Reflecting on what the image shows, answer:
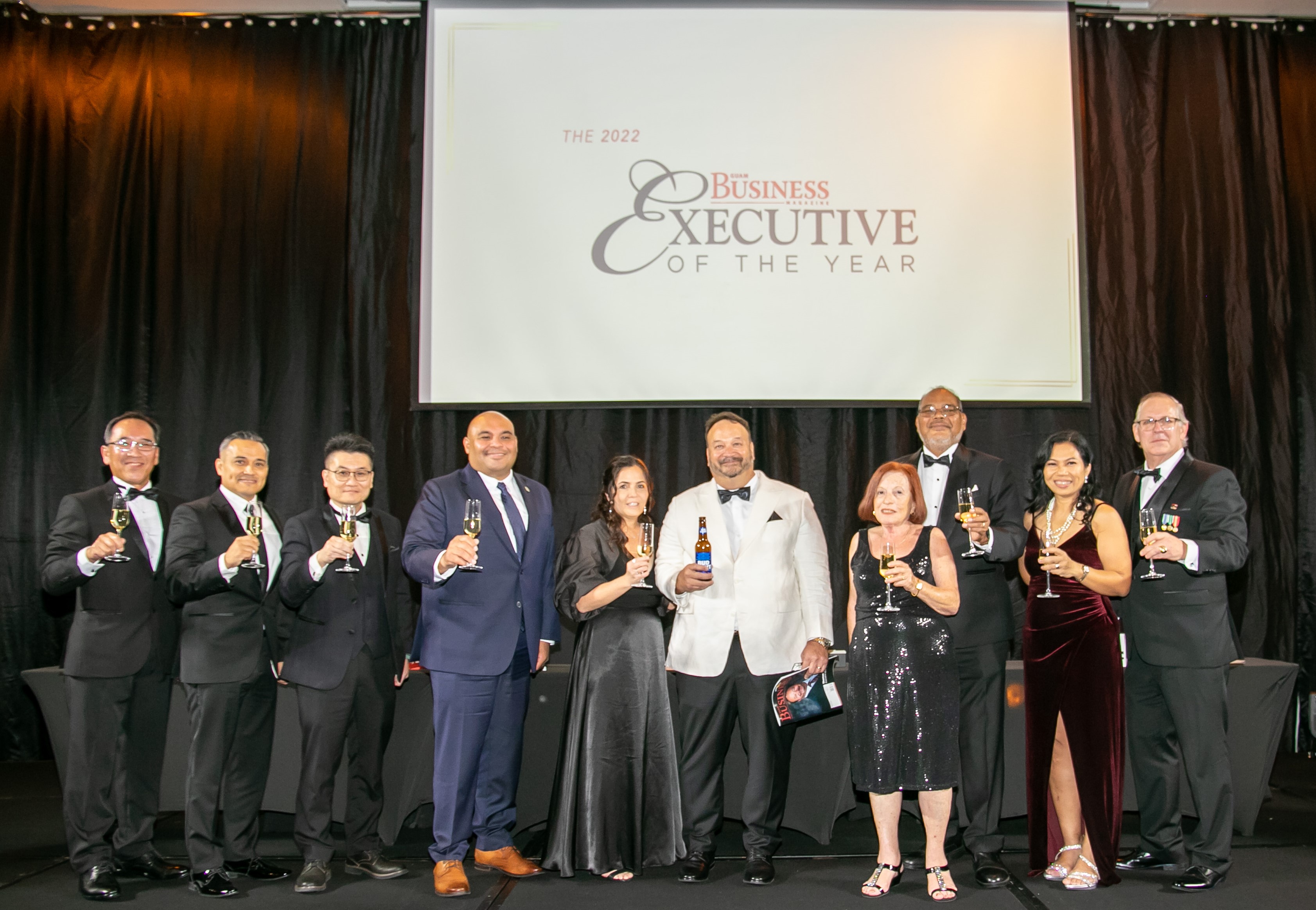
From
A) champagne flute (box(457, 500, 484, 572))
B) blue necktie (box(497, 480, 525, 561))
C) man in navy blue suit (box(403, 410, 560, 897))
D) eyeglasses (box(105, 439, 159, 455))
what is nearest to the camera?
champagne flute (box(457, 500, 484, 572))

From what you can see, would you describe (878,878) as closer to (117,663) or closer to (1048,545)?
(1048,545)

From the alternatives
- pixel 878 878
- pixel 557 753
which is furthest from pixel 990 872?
pixel 557 753

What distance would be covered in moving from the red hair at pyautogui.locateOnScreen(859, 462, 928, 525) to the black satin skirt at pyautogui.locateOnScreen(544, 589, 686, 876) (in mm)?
938

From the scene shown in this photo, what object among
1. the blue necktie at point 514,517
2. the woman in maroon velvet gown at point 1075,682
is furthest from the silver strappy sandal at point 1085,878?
the blue necktie at point 514,517

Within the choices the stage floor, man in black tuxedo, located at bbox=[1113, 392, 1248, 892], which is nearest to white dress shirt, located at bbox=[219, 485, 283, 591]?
the stage floor

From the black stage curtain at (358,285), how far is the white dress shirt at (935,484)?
1782 mm

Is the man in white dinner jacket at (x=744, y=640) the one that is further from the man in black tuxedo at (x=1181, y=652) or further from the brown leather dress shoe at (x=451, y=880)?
the man in black tuxedo at (x=1181, y=652)

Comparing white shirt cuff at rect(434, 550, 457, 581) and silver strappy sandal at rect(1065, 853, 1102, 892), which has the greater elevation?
white shirt cuff at rect(434, 550, 457, 581)

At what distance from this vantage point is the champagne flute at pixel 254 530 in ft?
12.0

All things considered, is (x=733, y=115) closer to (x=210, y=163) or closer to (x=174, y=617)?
(x=210, y=163)

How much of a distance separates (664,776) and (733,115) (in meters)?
3.81

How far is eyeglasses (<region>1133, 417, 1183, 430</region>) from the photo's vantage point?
3854mm

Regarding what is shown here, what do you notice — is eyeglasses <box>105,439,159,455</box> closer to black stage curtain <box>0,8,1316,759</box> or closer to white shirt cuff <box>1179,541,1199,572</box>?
black stage curtain <box>0,8,1316,759</box>

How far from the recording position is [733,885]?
3742mm
